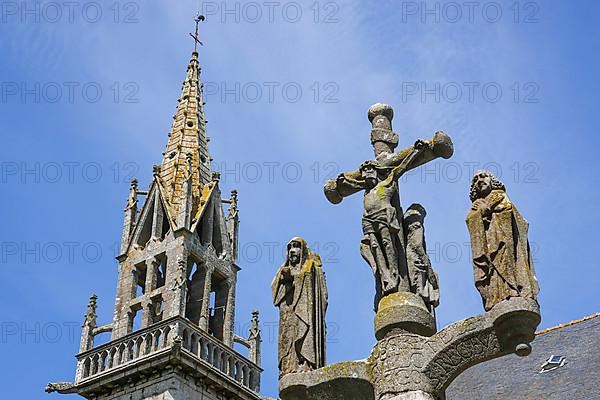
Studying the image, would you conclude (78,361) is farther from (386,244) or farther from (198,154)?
(386,244)

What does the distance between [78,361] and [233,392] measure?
3.54 meters

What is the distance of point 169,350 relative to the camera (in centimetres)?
1997

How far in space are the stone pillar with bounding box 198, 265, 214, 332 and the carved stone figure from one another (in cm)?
1524

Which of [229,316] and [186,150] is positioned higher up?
[186,150]

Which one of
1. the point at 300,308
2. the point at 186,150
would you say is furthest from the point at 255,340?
the point at 300,308

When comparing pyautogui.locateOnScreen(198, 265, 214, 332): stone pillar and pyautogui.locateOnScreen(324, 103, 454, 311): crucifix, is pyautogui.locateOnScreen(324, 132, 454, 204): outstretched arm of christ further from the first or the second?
pyautogui.locateOnScreen(198, 265, 214, 332): stone pillar

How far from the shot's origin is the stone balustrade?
2048cm

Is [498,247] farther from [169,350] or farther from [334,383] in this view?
[169,350]

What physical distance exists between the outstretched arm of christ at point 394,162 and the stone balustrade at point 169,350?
44.1ft

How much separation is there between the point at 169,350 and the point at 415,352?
14320 mm

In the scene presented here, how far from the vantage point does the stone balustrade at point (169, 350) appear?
20.5 m

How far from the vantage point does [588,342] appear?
13.4m

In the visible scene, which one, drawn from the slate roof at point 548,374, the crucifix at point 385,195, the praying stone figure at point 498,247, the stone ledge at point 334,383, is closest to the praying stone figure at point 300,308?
the stone ledge at point 334,383

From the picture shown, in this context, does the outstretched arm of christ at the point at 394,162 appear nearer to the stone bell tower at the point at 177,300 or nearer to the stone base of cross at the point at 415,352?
the stone base of cross at the point at 415,352
